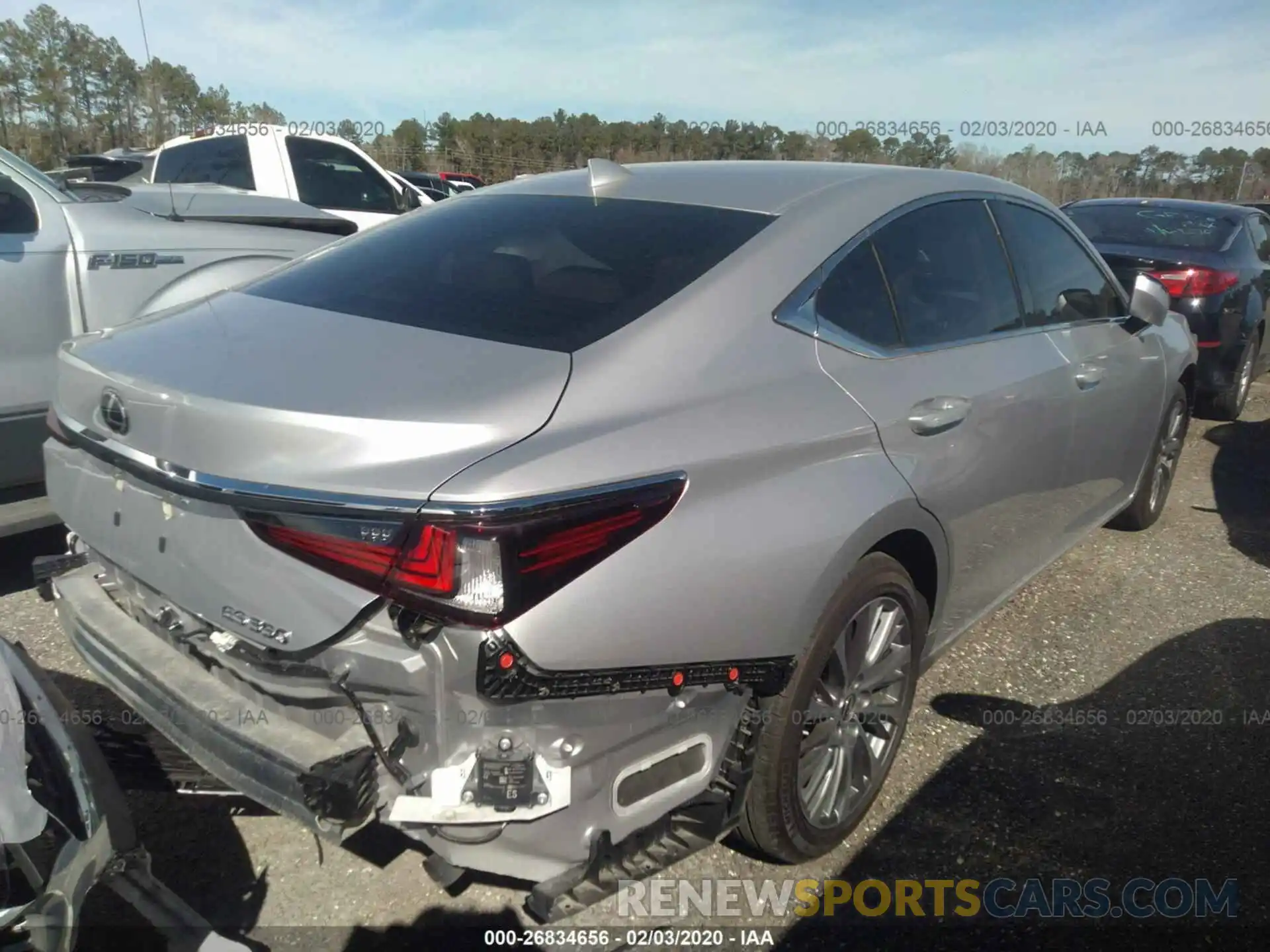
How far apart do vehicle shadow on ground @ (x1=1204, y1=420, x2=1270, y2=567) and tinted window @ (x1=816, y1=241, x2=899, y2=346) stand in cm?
334

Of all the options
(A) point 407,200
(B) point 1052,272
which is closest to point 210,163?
(A) point 407,200

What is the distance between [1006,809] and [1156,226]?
6.16 meters

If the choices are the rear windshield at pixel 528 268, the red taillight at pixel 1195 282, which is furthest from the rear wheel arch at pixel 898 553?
the red taillight at pixel 1195 282

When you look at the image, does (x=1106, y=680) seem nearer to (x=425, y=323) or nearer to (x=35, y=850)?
(x=425, y=323)

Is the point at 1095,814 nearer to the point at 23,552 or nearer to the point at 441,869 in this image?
the point at 441,869

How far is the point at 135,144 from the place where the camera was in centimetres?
1530

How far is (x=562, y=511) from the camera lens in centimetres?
171

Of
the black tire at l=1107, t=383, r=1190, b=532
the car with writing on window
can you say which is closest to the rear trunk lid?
the car with writing on window

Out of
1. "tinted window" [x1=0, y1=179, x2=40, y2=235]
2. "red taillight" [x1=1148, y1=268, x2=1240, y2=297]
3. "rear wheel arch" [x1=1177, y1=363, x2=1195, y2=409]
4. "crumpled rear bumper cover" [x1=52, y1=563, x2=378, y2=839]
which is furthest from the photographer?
"red taillight" [x1=1148, y1=268, x2=1240, y2=297]

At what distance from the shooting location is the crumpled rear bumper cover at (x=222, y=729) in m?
1.79

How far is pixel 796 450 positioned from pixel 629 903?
122 centimetres

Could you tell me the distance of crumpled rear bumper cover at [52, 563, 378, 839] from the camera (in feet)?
5.86

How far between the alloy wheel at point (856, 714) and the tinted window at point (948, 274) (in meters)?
0.80

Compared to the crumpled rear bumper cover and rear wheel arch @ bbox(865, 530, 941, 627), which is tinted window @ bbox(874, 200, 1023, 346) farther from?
the crumpled rear bumper cover
